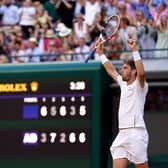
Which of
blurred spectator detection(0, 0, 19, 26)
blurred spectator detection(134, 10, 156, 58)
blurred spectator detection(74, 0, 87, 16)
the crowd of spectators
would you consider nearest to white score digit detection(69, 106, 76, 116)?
the crowd of spectators

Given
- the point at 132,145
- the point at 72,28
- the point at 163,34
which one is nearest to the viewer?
the point at 132,145

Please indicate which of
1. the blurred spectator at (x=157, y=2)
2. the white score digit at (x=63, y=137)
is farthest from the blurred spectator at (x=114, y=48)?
the white score digit at (x=63, y=137)

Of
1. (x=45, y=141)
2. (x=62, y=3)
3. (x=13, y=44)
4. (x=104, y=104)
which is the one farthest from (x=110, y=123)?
(x=62, y=3)

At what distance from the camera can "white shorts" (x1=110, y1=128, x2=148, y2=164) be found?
6945mm

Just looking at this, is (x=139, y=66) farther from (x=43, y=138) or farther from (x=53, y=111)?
(x=43, y=138)

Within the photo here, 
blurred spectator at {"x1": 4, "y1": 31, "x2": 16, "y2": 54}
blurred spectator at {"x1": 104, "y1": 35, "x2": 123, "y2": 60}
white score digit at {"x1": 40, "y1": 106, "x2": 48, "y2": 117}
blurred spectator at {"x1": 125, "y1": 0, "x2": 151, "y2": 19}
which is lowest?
blurred spectator at {"x1": 4, "y1": 31, "x2": 16, "y2": 54}

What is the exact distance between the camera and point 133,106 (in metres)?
6.98

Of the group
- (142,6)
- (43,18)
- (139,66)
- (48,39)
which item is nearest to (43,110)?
(139,66)

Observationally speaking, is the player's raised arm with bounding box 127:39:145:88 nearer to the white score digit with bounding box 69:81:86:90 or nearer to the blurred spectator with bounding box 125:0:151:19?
the white score digit with bounding box 69:81:86:90

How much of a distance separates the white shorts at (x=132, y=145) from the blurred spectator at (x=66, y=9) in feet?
19.5

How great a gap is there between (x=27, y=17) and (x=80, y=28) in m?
1.43

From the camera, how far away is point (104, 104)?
7.59m

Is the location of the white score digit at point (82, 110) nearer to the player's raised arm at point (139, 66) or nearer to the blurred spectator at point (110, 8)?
the player's raised arm at point (139, 66)

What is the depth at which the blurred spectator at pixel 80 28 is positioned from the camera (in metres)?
11.5
